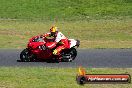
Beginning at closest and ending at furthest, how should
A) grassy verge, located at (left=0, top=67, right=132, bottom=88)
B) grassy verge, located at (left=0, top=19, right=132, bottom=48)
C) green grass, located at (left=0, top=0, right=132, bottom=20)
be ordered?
grassy verge, located at (left=0, top=67, right=132, bottom=88)
grassy verge, located at (left=0, top=19, right=132, bottom=48)
green grass, located at (left=0, top=0, right=132, bottom=20)

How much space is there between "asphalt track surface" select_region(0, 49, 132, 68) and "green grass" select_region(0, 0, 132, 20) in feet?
58.0

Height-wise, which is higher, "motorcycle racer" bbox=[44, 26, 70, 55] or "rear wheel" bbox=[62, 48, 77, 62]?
"motorcycle racer" bbox=[44, 26, 70, 55]

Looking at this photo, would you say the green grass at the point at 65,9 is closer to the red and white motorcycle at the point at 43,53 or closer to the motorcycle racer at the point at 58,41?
the red and white motorcycle at the point at 43,53

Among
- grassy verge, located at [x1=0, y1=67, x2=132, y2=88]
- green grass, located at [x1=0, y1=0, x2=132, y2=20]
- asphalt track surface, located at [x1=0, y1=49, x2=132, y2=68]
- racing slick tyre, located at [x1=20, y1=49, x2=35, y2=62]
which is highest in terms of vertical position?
grassy verge, located at [x1=0, y1=67, x2=132, y2=88]

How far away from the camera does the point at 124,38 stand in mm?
31344

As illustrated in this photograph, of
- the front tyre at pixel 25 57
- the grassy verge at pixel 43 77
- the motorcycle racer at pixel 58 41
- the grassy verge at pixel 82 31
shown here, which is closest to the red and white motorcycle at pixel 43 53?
the front tyre at pixel 25 57

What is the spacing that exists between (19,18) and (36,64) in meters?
21.3

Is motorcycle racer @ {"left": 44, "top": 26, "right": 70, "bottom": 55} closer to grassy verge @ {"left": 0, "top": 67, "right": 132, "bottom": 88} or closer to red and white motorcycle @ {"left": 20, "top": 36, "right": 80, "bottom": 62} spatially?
red and white motorcycle @ {"left": 20, "top": 36, "right": 80, "bottom": 62}

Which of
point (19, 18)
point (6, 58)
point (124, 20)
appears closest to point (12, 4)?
point (19, 18)

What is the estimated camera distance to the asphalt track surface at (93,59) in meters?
21.0

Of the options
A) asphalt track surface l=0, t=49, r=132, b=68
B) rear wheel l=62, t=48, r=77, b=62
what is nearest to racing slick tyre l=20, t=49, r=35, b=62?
asphalt track surface l=0, t=49, r=132, b=68

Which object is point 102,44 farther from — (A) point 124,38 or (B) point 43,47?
(B) point 43,47

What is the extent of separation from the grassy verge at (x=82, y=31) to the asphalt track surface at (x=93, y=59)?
2.23m

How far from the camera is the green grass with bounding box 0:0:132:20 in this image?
43.5m
